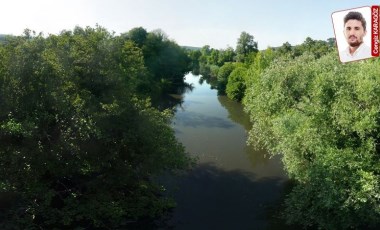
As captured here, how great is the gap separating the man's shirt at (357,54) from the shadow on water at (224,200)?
15.1 m

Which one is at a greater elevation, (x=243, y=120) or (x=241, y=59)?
(x=241, y=59)

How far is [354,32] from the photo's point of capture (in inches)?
314

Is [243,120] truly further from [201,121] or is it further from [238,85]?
[238,85]

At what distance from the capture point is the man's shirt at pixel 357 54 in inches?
320

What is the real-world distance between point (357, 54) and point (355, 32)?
58 centimetres

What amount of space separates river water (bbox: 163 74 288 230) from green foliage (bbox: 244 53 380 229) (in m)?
3.24

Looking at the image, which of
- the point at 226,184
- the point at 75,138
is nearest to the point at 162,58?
the point at 226,184

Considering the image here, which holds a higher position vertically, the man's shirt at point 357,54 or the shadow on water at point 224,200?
the man's shirt at point 357,54

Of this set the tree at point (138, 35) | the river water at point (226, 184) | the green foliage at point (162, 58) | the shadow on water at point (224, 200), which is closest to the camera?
the shadow on water at point (224, 200)

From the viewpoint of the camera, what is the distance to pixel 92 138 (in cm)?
1895

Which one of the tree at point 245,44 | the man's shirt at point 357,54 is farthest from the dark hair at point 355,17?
the tree at point 245,44

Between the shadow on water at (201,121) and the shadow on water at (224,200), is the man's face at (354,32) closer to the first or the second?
the shadow on water at (224,200)

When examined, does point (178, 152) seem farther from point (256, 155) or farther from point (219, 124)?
point (219, 124)

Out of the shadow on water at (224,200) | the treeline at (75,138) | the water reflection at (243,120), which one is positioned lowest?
the shadow on water at (224,200)
